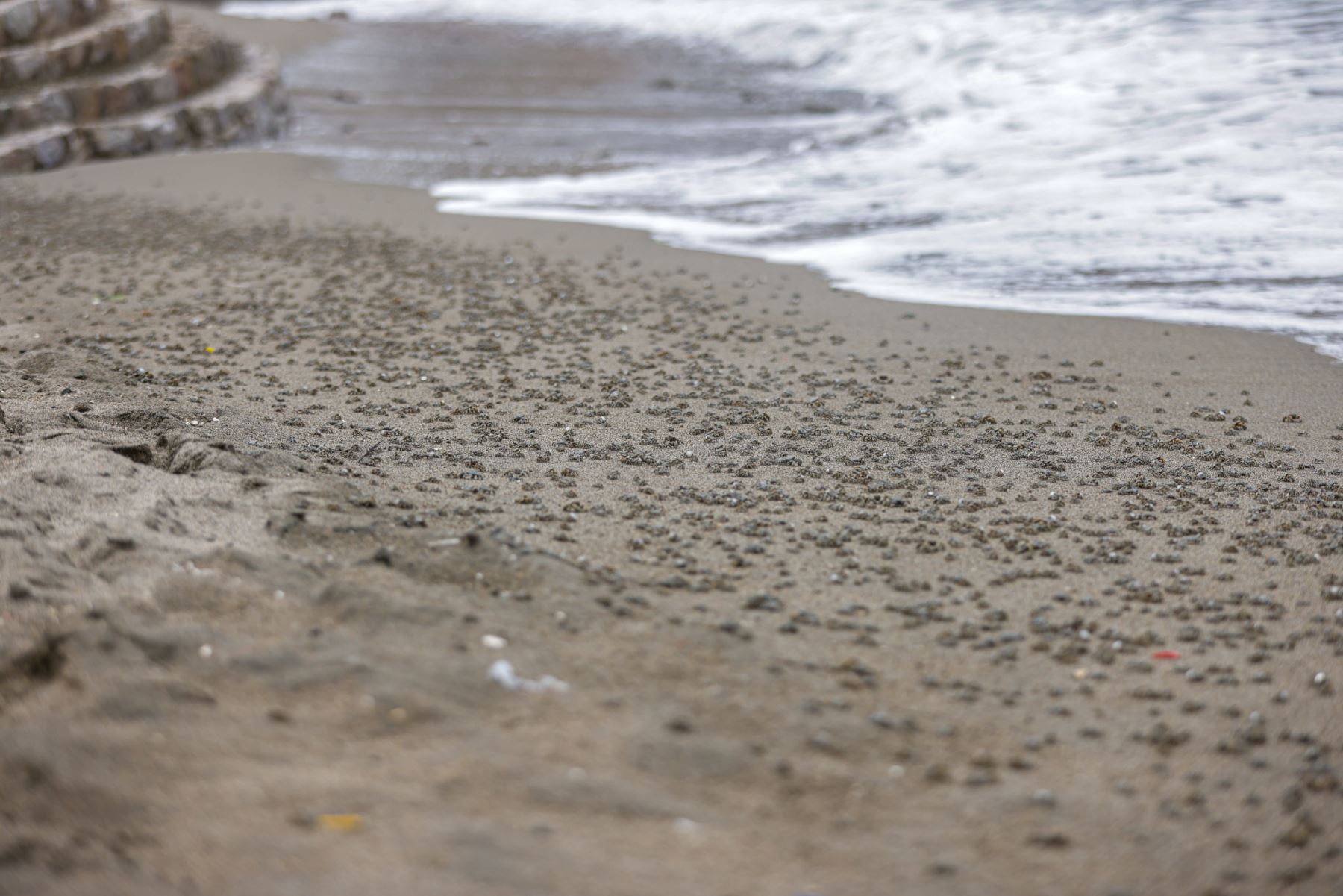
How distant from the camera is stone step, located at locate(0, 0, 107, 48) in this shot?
12.9 m

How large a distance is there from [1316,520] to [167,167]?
36.8 ft

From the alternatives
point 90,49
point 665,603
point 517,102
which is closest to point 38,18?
point 90,49

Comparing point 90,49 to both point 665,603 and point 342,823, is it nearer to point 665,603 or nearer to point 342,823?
point 665,603

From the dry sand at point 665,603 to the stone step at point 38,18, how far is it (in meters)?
7.98

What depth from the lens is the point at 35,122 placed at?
40.0 feet

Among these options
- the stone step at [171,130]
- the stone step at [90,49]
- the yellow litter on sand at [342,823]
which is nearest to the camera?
the yellow litter on sand at [342,823]

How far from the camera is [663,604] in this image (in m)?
3.77

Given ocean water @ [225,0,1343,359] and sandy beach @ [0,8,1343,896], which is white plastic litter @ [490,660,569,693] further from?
ocean water @ [225,0,1343,359]

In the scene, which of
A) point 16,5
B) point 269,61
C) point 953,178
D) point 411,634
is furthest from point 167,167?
point 411,634

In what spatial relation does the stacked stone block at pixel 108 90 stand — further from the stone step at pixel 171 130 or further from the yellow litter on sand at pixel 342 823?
the yellow litter on sand at pixel 342 823

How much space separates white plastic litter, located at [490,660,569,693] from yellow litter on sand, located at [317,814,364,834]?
25.5 inches

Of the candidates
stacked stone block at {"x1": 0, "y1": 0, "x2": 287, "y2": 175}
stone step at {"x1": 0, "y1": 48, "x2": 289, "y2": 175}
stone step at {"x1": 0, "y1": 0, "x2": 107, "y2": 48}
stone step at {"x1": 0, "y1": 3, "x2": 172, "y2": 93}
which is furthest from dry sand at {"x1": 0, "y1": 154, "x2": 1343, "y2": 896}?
stone step at {"x1": 0, "y1": 0, "x2": 107, "y2": 48}

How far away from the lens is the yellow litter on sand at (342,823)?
2.49 meters

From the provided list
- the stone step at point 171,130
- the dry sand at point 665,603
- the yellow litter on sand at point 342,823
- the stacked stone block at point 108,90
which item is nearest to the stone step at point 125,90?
the stacked stone block at point 108,90
